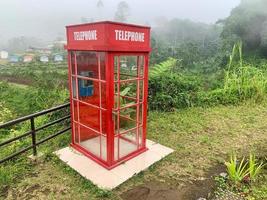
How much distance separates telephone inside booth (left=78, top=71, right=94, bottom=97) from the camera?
3340 millimetres

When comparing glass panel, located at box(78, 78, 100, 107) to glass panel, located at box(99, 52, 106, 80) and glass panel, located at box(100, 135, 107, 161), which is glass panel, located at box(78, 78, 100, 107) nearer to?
glass panel, located at box(99, 52, 106, 80)

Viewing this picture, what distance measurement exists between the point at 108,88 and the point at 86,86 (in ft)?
2.14

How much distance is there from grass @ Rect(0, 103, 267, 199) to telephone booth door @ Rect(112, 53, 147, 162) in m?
0.52

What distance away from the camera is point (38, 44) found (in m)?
65.1

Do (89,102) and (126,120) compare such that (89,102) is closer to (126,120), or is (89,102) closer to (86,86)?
(86,86)

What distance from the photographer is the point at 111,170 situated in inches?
129

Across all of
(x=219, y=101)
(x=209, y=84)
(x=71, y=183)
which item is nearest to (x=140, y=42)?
(x=71, y=183)

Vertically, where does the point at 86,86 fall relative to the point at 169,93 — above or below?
above

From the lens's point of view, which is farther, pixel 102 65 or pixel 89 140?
pixel 89 140

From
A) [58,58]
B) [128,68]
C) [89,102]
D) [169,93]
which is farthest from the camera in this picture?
[58,58]

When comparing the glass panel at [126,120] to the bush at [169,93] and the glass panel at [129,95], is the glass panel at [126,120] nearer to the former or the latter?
the glass panel at [129,95]

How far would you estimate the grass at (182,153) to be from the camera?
2939mm

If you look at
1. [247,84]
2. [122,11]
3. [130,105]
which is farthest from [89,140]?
[122,11]

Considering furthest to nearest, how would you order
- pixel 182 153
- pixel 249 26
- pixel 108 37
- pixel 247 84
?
pixel 249 26 < pixel 247 84 < pixel 182 153 < pixel 108 37
